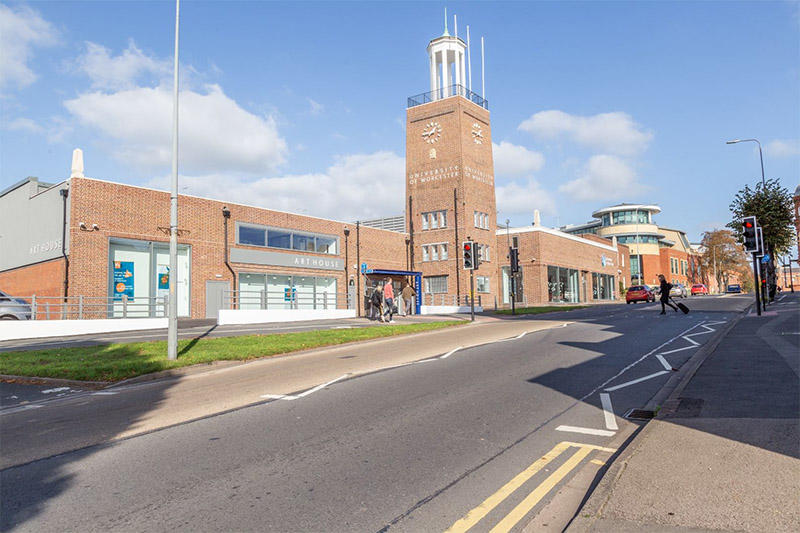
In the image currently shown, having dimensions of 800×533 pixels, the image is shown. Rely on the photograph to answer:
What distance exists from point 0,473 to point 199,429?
6.03 ft

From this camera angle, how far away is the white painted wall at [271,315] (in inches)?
1015

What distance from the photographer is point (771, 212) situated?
31203 millimetres

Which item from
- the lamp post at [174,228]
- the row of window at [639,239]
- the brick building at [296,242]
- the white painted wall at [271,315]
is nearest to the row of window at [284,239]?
the brick building at [296,242]

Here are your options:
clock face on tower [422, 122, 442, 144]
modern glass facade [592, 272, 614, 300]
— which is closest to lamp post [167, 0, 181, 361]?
clock face on tower [422, 122, 442, 144]

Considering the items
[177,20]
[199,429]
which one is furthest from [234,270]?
[199,429]

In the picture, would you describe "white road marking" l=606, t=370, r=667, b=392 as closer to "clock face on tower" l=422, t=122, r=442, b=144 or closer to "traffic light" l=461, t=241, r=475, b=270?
"traffic light" l=461, t=241, r=475, b=270

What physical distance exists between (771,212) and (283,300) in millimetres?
28312

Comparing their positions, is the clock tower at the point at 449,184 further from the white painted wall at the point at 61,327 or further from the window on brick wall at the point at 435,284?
the white painted wall at the point at 61,327

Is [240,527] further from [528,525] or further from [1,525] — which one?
[528,525]

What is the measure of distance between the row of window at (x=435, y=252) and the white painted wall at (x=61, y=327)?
25158 millimetres

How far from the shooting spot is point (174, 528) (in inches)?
141

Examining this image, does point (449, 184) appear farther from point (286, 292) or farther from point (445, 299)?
point (286, 292)

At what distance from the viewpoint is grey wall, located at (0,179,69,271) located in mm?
24781

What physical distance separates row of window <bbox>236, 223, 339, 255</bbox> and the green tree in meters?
24.0
